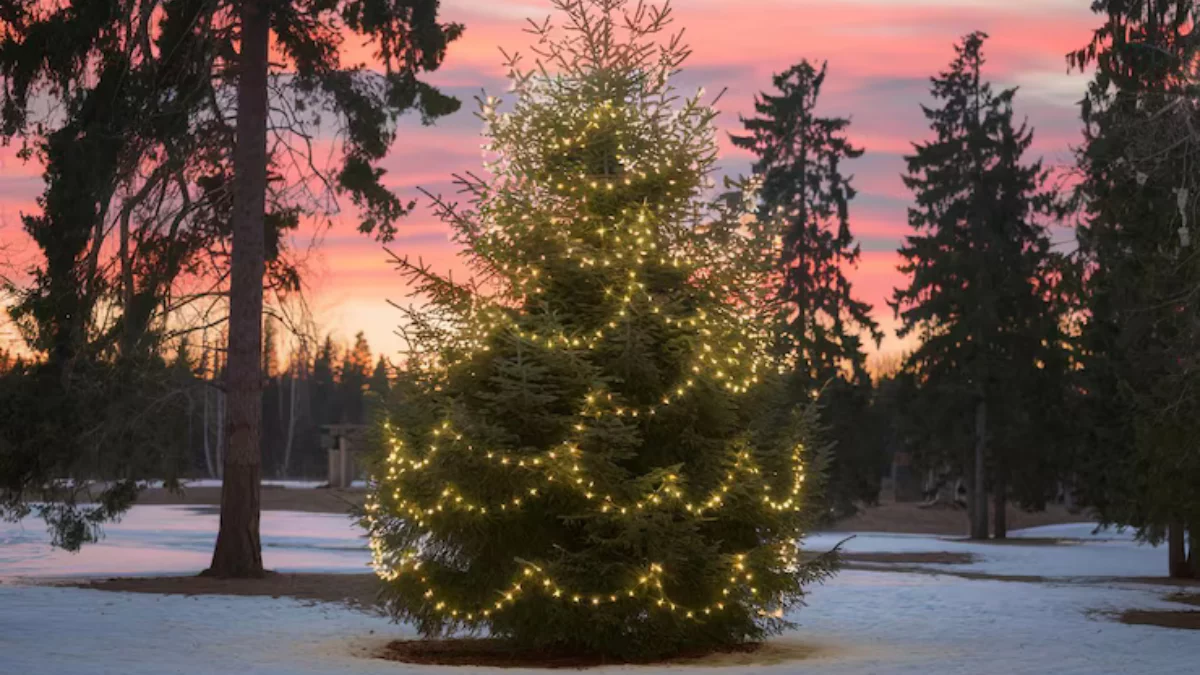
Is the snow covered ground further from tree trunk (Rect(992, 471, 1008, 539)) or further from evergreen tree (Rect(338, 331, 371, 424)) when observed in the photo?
evergreen tree (Rect(338, 331, 371, 424))

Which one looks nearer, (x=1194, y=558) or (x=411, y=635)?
(x=411, y=635)

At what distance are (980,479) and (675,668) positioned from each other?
35815mm

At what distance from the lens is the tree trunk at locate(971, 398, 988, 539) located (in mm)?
46938

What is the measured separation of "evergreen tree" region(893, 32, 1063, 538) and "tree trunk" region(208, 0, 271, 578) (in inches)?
1126

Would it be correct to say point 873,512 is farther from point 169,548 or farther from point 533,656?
point 533,656

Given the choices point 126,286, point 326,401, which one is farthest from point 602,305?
point 326,401

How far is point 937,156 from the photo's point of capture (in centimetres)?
4975

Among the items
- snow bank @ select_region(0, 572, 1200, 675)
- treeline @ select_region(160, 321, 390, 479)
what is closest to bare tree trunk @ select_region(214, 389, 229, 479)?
treeline @ select_region(160, 321, 390, 479)

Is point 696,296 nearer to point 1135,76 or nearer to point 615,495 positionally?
point 615,495

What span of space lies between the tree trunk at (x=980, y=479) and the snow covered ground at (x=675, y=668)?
17040mm

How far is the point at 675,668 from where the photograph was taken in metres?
13.6

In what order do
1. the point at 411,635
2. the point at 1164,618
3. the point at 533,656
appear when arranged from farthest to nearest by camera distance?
the point at 1164,618, the point at 411,635, the point at 533,656

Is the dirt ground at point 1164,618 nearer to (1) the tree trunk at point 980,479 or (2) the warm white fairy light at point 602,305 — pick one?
(2) the warm white fairy light at point 602,305

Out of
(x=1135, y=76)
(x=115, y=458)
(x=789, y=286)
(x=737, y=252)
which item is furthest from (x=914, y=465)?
(x=737, y=252)
